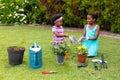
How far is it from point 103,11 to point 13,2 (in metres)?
3.57

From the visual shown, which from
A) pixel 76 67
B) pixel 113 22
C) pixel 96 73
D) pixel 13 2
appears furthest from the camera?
pixel 13 2

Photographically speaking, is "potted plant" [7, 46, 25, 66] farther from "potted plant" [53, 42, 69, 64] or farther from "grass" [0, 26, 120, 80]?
"potted plant" [53, 42, 69, 64]

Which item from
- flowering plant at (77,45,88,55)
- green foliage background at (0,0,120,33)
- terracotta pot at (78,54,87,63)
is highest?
green foliage background at (0,0,120,33)

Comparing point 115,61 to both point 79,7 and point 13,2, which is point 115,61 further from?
point 13,2

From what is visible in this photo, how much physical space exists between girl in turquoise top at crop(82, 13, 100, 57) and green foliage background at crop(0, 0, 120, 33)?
295 cm

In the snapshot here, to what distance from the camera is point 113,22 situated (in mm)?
9844

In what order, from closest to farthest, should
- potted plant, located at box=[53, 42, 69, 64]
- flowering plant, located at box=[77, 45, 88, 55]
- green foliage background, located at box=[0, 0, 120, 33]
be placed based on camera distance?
potted plant, located at box=[53, 42, 69, 64] → flowering plant, located at box=[77, 45, 88, 55] → green foliage background, located at box=[0, 0, 120, 33]

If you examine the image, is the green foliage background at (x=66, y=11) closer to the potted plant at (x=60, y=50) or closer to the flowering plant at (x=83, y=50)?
the flowering plant at (x=83, y=50)

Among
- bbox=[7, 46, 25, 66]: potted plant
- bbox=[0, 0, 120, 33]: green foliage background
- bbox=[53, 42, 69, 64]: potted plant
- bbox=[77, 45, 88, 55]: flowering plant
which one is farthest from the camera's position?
bbox=[0, 0, 120, 33]: green foliage background

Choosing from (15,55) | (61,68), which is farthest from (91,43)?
(15,55)

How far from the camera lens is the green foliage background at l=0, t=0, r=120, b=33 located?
9734 millimetres

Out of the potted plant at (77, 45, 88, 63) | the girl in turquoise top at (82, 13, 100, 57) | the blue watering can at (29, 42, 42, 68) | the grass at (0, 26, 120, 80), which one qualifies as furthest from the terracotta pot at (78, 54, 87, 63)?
the blue watering can at (29, 42, 42, 68)

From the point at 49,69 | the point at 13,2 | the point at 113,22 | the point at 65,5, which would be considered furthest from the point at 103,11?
the point at 49,69

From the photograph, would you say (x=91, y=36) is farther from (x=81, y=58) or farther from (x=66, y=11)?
(x=66, y=11)
